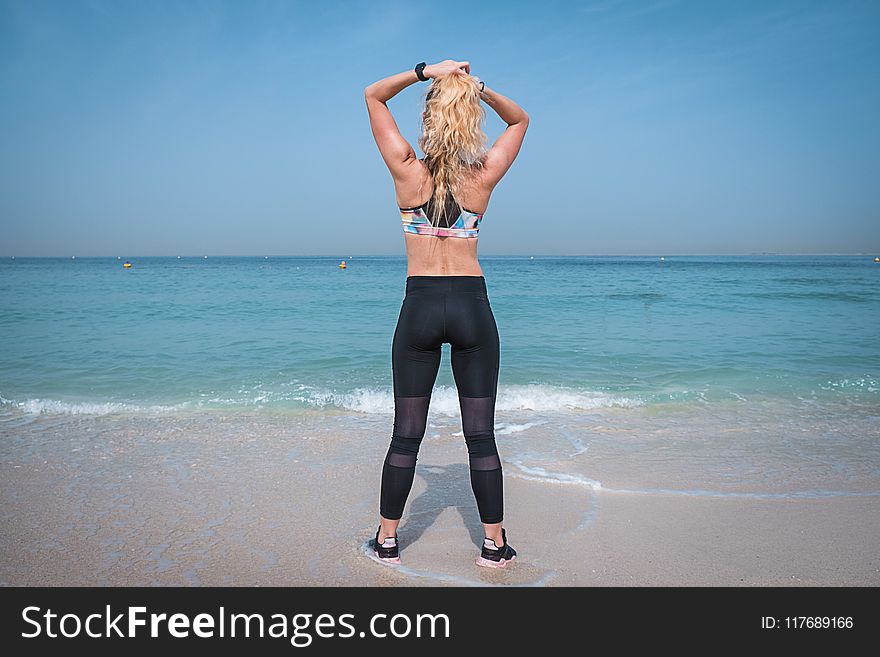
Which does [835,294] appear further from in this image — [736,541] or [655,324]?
[736,541]

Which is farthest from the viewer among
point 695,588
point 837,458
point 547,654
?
point 837,458

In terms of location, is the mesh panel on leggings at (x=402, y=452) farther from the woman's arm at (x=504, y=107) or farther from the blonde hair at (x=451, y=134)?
the woman's arm at (x=504, y=107)

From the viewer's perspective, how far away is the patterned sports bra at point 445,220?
10.7ft

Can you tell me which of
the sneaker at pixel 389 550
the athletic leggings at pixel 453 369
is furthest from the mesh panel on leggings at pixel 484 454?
the sneaker at pixel 389 550

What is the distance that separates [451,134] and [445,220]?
42 centimetres

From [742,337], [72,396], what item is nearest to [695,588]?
[72,396]

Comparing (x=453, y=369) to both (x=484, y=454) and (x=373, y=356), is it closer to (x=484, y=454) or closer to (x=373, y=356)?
(x=484, y=454)

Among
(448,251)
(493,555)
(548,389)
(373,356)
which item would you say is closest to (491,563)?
(493,555)

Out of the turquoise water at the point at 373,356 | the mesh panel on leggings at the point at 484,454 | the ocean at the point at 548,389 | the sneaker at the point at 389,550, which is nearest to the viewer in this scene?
the mesh panel on leggings at the point at 484,454

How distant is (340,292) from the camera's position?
3011cm

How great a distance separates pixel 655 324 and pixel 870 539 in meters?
14.2

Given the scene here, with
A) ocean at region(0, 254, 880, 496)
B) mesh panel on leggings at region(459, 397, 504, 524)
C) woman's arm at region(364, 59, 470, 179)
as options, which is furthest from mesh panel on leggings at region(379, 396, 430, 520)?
ocean at region(0, 254, 880, 496)

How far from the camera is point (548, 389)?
895cm

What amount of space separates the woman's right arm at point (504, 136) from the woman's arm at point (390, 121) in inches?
8.6
